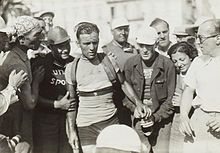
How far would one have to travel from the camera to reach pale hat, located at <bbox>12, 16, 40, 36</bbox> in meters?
3.02

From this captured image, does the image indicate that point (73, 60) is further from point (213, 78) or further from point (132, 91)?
point (213, 78)

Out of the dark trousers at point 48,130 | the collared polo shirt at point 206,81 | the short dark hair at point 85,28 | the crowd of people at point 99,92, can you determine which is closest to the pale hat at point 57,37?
the crowd of people at point 99,92

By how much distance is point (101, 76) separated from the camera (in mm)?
3094

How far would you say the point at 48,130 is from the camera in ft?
10.7

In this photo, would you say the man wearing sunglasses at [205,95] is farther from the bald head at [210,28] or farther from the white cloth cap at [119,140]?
the white cloth cap at [119,140]

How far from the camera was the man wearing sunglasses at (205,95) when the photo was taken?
296 centimetres

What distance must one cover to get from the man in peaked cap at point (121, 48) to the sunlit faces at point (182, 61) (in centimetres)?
38

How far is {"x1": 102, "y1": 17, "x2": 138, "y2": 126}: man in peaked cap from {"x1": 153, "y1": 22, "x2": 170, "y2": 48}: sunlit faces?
0.74 ft

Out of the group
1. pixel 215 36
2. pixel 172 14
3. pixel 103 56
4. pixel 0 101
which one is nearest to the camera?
pixel 0 101

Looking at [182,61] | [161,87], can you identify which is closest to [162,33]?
[182,61]

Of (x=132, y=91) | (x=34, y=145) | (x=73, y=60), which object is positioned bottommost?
(x=34, y=145)

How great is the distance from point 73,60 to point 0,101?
652 mm

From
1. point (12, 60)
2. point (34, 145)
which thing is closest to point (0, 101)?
point (12, 60)

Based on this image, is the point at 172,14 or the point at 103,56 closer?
the point at 103,56
